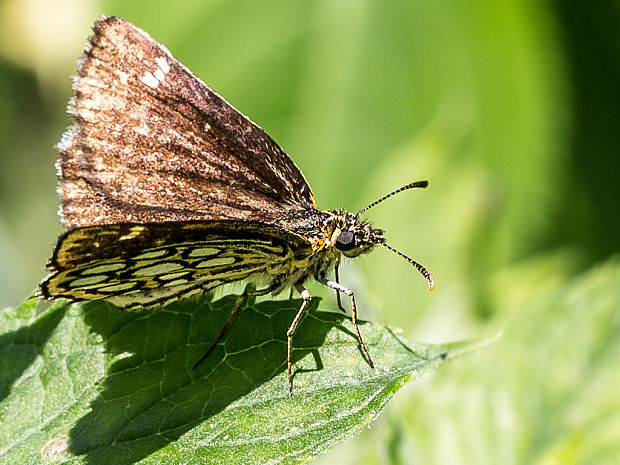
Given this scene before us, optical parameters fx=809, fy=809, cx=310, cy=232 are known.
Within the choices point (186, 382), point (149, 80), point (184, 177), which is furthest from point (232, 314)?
point (149, 80)

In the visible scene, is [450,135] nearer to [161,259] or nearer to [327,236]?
[327,236]

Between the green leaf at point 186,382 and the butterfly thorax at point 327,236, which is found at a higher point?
the butterfly thorax at point 327,236

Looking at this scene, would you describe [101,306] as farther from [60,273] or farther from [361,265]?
[361,265]

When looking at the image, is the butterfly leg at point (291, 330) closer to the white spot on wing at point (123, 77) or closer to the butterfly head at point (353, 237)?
the butterfly head at point (353, 237)

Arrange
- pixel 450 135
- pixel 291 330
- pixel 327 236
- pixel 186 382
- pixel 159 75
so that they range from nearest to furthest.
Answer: pixel 186 382
pixel 291 330
pixel 327 236
pixel 159 75
pixel 450 135

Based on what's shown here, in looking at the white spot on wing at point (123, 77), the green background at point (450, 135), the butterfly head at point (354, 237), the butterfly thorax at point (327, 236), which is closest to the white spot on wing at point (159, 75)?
the white spot on wing at point (123, 77)

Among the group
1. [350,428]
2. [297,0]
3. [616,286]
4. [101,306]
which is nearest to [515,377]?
[616,286]
